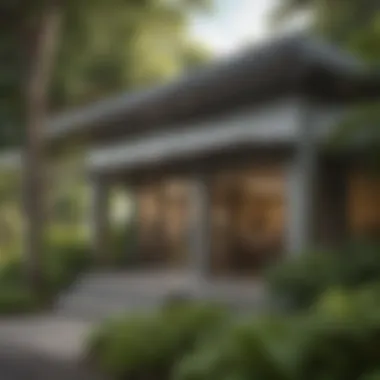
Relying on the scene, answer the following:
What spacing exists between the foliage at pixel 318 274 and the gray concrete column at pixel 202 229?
9.24 ft

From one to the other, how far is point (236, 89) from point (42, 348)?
3069 millimetres

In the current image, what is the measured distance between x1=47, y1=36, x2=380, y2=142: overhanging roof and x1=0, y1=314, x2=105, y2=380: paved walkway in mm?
2002

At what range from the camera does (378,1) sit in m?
6.88

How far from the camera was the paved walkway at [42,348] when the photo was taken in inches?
203

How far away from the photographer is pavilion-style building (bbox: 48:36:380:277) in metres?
7.10

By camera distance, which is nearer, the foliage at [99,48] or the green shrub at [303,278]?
the green shrub at [303,278]

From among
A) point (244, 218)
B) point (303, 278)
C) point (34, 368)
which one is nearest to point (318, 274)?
point (303, 278)

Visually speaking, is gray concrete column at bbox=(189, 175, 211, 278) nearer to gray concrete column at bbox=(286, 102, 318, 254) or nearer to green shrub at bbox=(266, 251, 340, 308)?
gray concrete column at bbox=(286, 102, 318, 254)

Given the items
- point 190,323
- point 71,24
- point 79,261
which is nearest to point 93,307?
point 79,261

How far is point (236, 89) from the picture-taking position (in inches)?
313

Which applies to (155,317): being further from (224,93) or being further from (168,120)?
(168,120)

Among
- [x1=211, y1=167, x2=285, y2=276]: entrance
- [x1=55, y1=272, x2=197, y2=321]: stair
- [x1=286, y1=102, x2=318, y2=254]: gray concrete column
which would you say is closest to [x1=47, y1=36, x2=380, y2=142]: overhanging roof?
[x1=286, y1=102, x2=318, y2=254]: gray concrete column

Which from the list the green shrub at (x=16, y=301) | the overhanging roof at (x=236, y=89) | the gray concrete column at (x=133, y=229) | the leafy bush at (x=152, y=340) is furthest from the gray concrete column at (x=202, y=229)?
the leafy bush at (x=152, y=340)

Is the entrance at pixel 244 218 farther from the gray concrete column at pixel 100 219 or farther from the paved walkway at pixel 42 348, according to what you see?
the paved walkway at pixel 42 348
